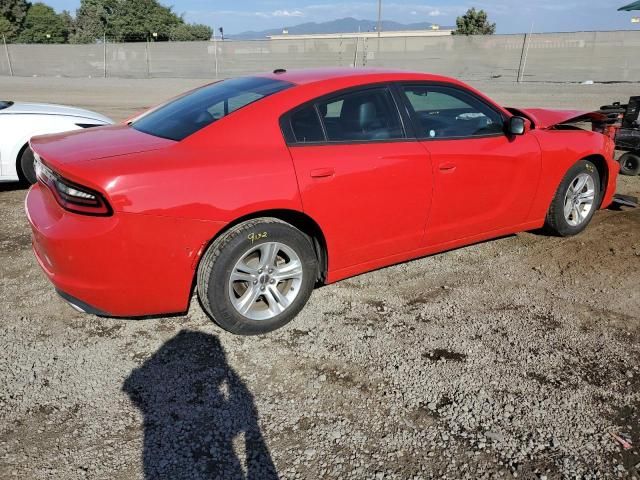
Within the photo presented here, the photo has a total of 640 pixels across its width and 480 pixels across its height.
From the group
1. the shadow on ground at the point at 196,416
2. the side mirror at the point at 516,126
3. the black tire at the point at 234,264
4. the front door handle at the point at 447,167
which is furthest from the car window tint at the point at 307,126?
the side mirror at the point at 516,126

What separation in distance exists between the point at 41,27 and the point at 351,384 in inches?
3707

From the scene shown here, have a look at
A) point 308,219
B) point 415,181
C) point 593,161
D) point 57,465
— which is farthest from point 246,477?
point 593,161

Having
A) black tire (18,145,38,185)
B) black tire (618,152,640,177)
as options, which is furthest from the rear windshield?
black tire (618,152,640,177)

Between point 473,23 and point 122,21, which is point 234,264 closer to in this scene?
point 473,23

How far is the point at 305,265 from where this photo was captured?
344 centimetres

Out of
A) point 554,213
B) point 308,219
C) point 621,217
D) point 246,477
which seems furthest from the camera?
point 621,217

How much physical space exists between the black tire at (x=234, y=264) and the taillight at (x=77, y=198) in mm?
632

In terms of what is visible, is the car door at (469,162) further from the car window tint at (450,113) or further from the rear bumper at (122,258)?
the rear bumper at (122,258)

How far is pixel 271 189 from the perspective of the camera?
3.14m

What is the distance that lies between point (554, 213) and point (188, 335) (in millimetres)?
3349

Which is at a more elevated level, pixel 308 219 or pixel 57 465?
pixel 308 219

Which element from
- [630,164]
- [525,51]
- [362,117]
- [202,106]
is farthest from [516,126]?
[525,51]

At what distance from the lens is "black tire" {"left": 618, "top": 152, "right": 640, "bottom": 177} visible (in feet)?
24.0

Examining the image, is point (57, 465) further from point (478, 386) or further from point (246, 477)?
point (478, 386)
